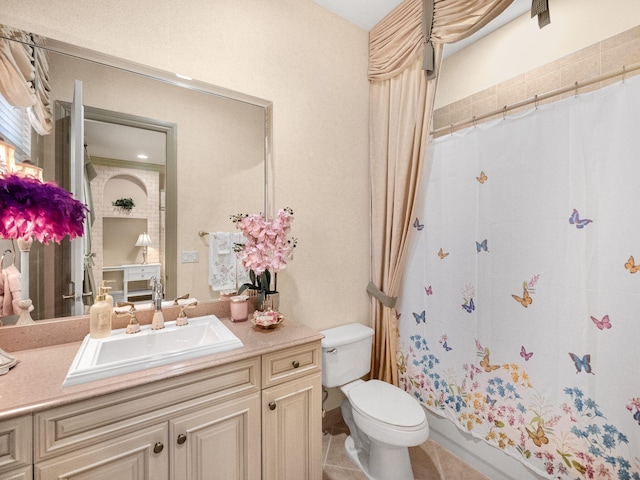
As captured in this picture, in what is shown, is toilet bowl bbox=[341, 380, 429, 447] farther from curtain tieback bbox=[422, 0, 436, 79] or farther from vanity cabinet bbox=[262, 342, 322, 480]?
curtain tieback bbox=[422, 0, 436, 79]

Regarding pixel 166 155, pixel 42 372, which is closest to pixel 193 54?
pixel 166 155

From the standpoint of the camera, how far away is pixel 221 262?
5.23 feet

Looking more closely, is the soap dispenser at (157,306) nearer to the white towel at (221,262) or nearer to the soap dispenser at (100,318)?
the soap dispenser at (100,318)

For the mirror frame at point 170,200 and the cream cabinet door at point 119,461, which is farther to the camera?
the mirror frame at point 170,200

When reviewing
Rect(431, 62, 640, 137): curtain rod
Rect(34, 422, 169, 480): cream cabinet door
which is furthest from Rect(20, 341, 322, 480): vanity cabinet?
Rect(431, 62, 640, 137): curtain rod

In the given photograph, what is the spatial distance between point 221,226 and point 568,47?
7.09 feet

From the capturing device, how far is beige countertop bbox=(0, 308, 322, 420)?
0.80 m

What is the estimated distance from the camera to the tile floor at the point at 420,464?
1590 mm

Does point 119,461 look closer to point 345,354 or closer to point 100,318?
point 100,318

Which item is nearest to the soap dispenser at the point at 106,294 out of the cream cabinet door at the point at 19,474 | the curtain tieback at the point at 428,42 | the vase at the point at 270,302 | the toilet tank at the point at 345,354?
the cream cabinet door at the point at 19,474

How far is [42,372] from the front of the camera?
0.95 m

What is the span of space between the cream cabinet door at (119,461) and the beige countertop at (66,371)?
184 mm

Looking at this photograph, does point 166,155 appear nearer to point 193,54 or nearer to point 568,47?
point 193,54

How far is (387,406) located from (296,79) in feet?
6.48
